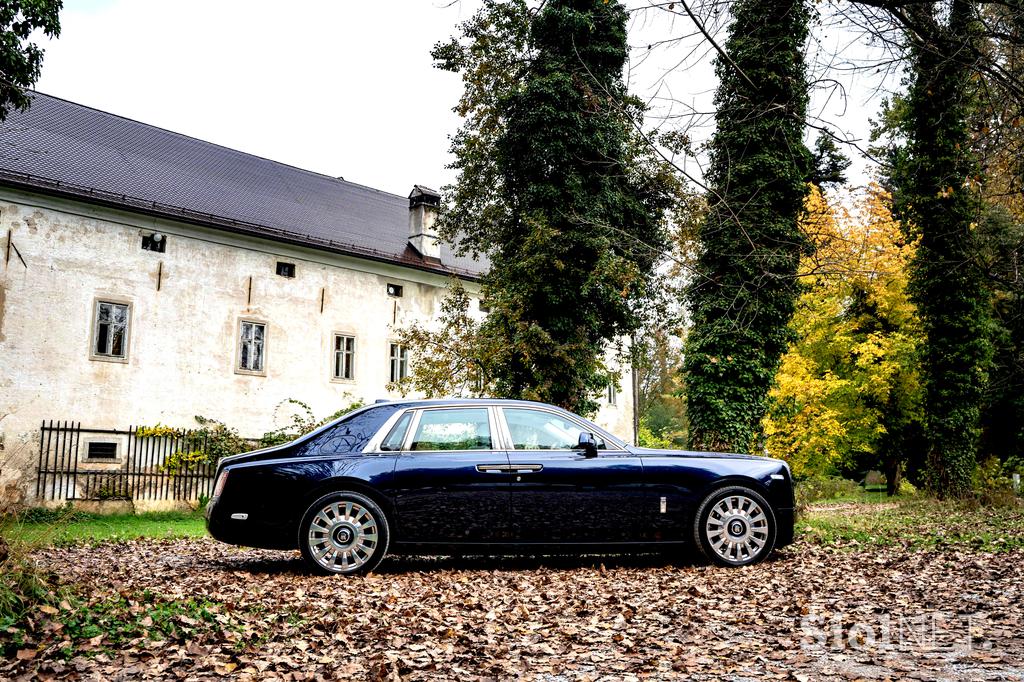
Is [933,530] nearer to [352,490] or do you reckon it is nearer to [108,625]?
[352,490]

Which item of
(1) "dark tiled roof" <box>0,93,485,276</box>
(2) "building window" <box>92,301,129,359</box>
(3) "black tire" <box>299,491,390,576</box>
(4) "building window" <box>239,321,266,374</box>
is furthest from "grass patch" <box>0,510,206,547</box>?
(1) "dark tiled roof" <box>0,93,485,276</box>

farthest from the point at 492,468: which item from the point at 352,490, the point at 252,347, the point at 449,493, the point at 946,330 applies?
the point at 252,347

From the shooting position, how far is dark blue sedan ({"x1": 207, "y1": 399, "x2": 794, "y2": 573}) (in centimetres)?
806

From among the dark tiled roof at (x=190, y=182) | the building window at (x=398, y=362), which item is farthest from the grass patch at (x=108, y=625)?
the building window at (x=398, y=362)

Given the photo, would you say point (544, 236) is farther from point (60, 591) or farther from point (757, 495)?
point (60, 591)

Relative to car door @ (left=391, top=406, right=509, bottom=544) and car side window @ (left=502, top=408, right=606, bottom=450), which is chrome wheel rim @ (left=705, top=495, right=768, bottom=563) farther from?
car door @ (left=391, top=406, right=509, bottom=544)

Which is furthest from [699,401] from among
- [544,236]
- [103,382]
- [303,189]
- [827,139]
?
[303,189]

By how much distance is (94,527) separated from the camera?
18.2 m

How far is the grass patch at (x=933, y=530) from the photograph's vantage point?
1029cm

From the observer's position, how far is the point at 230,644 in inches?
206

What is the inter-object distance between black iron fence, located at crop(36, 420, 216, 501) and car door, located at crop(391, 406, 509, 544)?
15.9m

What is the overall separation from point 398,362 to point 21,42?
17104 mm

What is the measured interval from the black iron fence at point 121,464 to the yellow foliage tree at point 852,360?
17.1 meters

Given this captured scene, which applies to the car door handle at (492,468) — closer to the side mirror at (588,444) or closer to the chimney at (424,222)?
the side mirror at (588,444)
